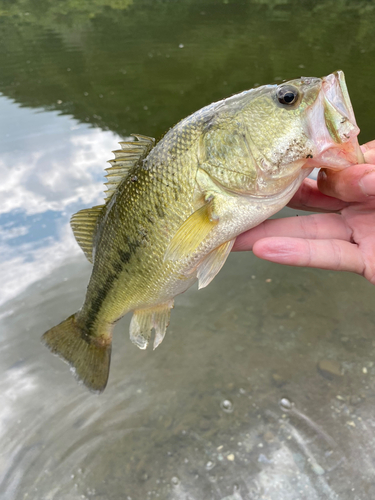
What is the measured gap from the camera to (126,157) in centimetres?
186

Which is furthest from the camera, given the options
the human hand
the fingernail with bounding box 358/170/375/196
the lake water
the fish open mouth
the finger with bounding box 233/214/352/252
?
the lake water

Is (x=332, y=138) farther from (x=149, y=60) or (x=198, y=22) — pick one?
(x=198, y=22)

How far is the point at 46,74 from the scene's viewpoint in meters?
9.29

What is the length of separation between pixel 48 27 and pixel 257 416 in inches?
693

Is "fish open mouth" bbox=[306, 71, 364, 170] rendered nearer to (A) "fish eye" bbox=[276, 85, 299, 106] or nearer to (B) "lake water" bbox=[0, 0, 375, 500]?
(A) "fish eye" bbox=[276, 85, 299, 106]

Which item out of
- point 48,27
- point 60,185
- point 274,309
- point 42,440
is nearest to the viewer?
point 42,440

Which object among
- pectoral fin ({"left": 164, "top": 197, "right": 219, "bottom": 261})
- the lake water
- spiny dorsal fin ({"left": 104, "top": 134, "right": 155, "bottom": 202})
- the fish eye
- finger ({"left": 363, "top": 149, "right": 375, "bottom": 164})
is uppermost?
spiny dorsal fin ({"left": 104, "top": 134, "right": 155, "bottom": 202})

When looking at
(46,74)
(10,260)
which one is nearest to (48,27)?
(46,74)

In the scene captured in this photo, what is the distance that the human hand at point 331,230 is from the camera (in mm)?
1718

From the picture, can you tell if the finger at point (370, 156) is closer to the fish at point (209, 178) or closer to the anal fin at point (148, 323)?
the fish at point (209, 178)

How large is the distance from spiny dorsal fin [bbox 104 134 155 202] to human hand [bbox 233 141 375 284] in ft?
2.37

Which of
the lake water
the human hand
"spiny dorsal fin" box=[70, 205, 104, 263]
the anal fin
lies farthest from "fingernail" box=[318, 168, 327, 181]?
the lake water

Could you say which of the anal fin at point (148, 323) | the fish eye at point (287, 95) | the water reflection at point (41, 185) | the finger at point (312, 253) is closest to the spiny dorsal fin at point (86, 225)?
the anal fin at point (148, 323)

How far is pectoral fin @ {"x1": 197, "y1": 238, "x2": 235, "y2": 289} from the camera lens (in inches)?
67.8
